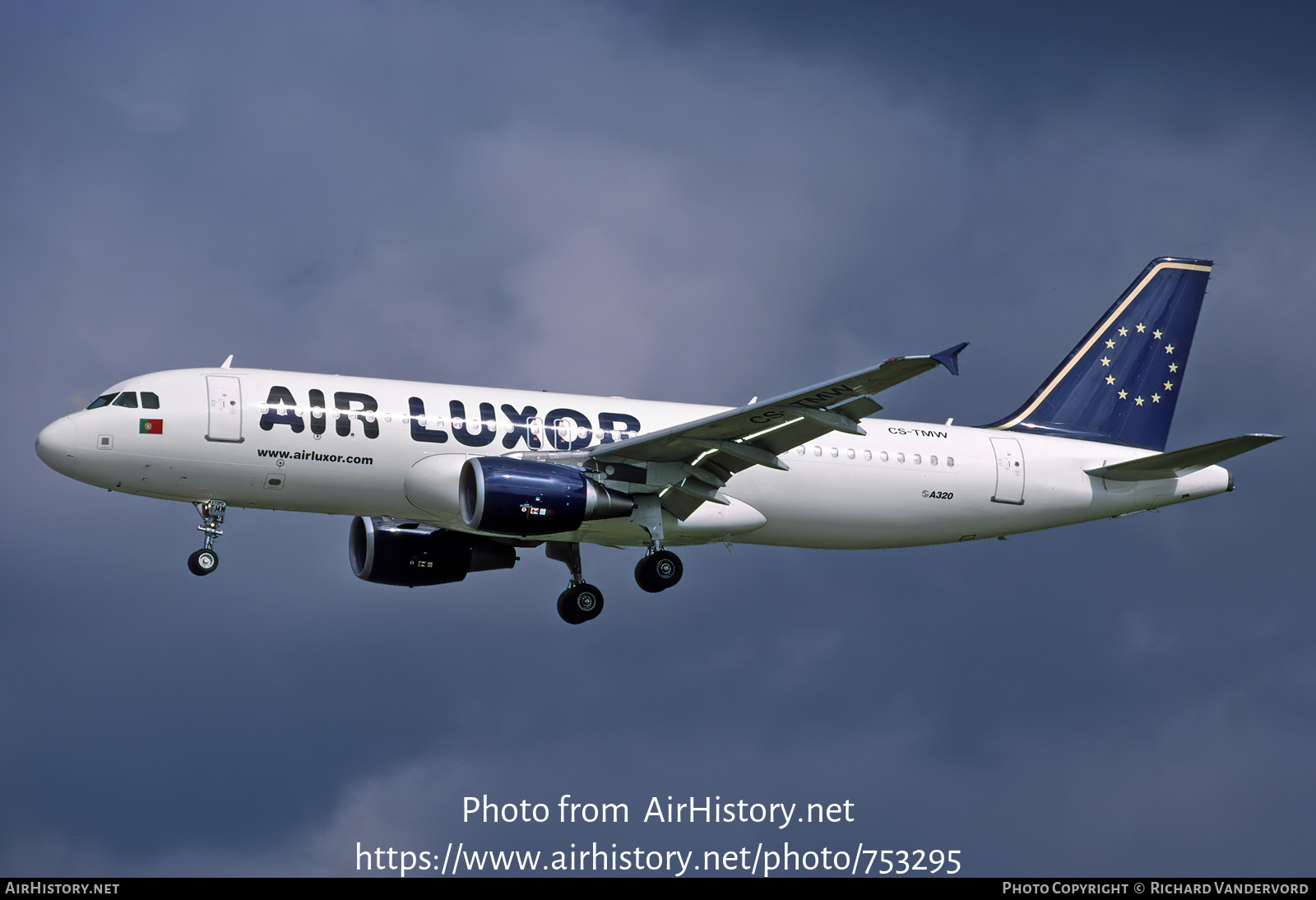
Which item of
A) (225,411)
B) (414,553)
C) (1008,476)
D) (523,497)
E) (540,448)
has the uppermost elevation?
(225,411)

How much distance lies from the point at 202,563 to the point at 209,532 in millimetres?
670

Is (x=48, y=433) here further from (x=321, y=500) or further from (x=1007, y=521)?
(x=1007, y=521)

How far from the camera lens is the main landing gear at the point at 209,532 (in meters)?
33.4

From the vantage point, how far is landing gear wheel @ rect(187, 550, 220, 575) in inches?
1314

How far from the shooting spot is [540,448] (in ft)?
114

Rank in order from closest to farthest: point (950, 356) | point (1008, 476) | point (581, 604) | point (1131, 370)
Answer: point (950, 356)
point (581, 604)
point (1008, 476)
point (1131, 370)

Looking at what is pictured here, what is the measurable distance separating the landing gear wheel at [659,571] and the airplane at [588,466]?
0.05m

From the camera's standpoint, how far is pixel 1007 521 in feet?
129

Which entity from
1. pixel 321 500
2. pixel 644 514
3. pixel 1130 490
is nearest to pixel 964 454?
pixel 1130 490

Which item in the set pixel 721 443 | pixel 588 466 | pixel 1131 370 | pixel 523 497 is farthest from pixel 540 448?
pixel 1131 370

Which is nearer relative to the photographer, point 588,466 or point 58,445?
point 58,445

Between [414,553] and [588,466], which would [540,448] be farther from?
[414,553]

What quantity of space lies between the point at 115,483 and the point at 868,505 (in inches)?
678

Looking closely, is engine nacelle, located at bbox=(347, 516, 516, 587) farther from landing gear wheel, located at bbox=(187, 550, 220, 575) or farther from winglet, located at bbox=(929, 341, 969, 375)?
winglet, located at bbox=(929, 341, 969, 375)
